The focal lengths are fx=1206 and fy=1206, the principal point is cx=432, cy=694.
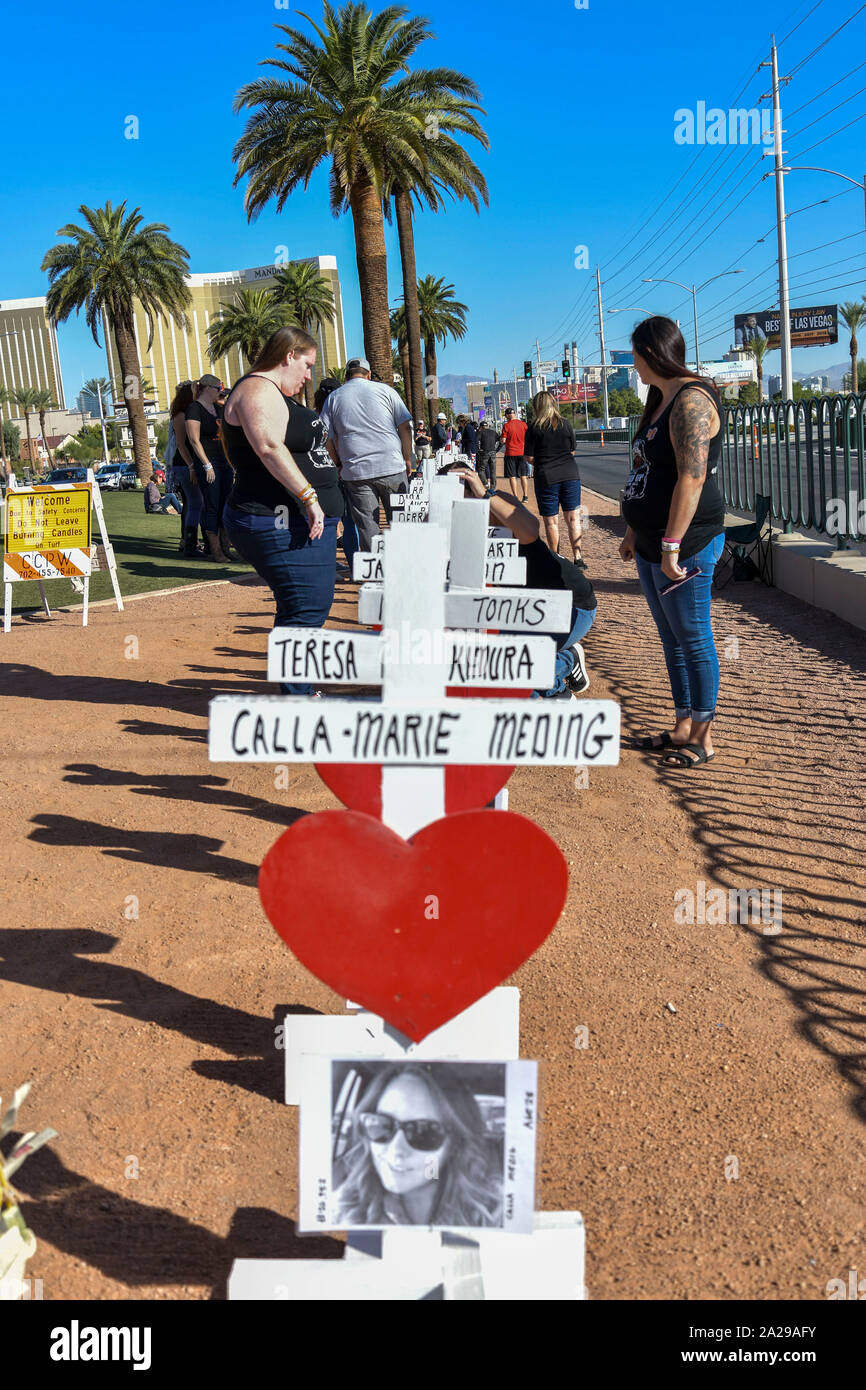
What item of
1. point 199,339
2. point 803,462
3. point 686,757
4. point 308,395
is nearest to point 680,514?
point 686,757

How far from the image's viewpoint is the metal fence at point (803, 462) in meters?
9.52

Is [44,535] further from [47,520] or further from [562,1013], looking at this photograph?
[562,1013]

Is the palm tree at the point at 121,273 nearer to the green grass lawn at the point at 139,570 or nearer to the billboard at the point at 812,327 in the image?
the green grass lawn at the point at 139,570

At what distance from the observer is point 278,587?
5176 millimetres

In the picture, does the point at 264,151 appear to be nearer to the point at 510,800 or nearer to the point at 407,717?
the point at 510,800

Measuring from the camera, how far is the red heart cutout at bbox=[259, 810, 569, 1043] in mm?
1953

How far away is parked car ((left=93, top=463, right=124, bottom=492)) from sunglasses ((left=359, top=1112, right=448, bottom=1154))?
55143mm

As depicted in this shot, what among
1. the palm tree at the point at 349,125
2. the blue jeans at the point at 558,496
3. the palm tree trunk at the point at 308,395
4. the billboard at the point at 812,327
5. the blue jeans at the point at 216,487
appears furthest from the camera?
the billboard at the point at 812,327

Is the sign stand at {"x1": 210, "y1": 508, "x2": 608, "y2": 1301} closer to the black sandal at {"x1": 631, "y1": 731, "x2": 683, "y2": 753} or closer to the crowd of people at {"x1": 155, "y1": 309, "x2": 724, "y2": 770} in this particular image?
the crowd of people at {"x1": 155, "y1": 309, "x2": 724, "y2": 770}

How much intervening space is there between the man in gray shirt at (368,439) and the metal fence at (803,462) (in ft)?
11.5

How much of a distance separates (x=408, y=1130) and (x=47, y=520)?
8.53 meters

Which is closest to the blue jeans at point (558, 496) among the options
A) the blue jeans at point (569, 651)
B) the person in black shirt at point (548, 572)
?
the person in black shirt at point (548, 572)

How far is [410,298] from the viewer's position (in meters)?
31.2

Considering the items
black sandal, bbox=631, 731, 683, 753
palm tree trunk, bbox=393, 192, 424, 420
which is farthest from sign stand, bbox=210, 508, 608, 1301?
palm tree trunk, bbox=393, 192, 424, 420
